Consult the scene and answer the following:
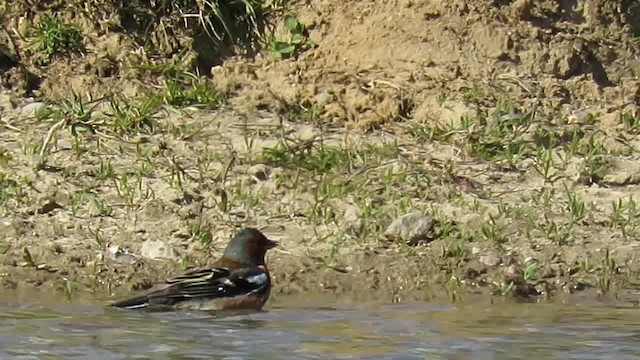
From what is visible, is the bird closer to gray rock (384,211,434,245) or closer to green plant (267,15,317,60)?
gray rock (384,211,434,245)

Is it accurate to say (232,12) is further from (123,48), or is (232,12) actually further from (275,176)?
(275,176)

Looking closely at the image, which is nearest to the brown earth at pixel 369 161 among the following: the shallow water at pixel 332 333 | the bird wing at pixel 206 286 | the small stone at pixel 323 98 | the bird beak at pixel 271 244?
the small stone at pixel 323 98

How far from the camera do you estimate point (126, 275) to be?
32.3 feet

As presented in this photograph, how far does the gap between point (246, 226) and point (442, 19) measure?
2.43 meters

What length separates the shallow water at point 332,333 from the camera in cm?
828

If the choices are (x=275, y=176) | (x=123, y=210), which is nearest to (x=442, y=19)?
(x=275, y=176)

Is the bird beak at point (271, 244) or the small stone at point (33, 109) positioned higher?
the small stone at point (33, 109)

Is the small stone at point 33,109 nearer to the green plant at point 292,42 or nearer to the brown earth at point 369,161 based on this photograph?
the brown earth at point 369,161

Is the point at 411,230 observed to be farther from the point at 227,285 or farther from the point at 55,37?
the point at 55,37

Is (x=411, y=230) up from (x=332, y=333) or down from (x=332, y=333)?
up

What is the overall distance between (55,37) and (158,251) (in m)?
2.46

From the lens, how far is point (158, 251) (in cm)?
1002

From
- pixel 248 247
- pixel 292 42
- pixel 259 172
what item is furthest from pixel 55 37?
pixel 248 247

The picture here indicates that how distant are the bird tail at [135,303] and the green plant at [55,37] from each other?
314 centimetres
